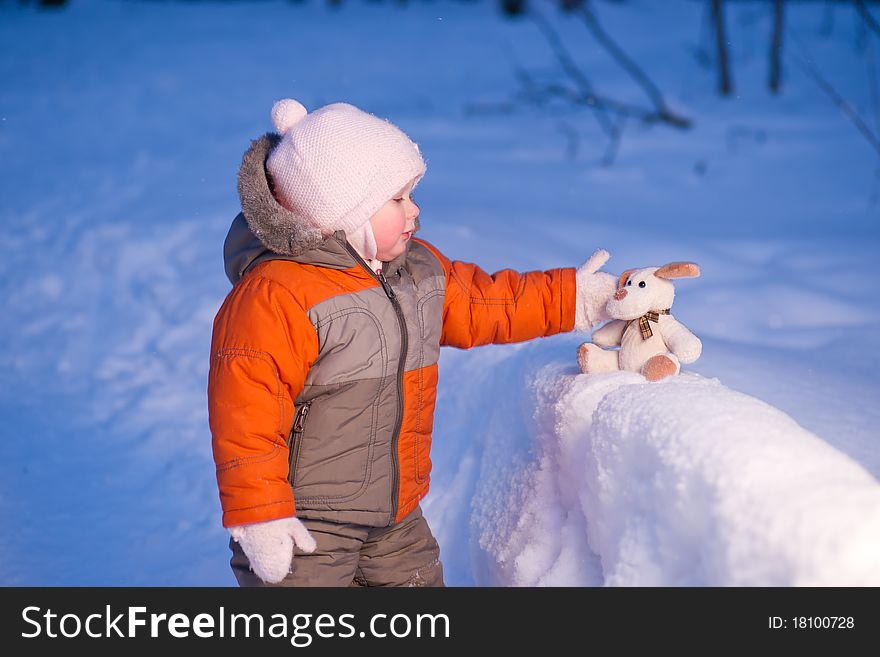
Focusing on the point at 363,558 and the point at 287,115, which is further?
the point at 363,558

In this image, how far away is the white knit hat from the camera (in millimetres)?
2076

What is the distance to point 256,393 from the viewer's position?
6.44ft

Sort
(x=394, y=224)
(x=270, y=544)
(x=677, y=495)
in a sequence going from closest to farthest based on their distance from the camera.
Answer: (x=677, y=495) < (x=270, y=544) < (x=394, y=224)

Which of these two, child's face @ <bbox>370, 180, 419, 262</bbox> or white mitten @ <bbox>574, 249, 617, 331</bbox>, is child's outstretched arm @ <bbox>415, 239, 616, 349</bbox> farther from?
child's face @ <bbox>370, 180, 419, 262</bbox>

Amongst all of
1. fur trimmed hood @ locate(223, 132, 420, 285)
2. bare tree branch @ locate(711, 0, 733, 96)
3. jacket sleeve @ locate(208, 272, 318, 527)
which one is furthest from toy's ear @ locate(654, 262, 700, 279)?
bare tree branch @ locate(711, 0, 733, 96)

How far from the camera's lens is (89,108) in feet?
26.8

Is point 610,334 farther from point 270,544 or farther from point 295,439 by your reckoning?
point 270,544

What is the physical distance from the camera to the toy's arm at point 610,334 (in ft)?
7.43

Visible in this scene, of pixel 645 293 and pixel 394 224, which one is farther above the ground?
pixel 394 224

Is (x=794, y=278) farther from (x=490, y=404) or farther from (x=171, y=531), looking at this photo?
(x=171, y=531)

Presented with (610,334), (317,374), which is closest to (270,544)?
(317,374)

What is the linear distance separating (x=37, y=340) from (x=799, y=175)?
14.6ft

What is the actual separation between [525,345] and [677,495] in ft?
4.79
